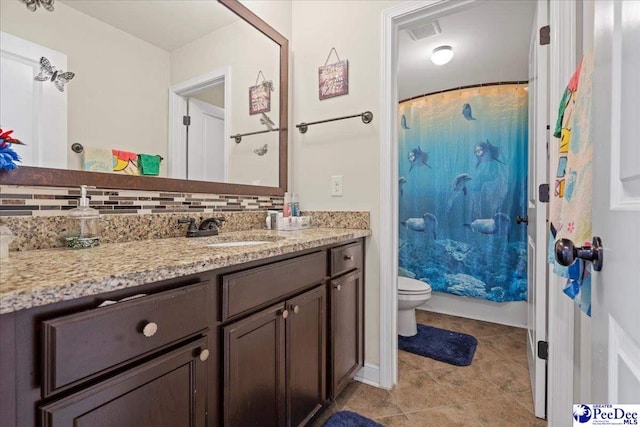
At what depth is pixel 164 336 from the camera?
713mm

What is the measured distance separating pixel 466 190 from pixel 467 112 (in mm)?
681

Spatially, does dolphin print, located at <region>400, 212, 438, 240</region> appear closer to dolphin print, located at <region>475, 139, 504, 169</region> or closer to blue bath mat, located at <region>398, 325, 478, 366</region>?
dolphin print, located at <region>475, 139, 504, 169</region>

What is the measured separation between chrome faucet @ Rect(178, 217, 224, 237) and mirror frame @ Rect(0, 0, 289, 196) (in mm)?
149

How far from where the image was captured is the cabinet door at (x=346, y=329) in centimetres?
144

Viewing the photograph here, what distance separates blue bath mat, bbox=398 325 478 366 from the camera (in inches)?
80.1

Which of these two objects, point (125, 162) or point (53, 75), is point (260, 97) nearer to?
point (125, 162)

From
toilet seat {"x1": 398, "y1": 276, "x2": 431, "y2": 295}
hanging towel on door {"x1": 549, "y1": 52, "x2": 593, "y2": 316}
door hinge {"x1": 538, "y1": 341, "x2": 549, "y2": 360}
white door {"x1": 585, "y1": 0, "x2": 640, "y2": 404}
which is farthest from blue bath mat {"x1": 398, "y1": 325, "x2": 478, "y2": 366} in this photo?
white door {"x1": 585, "y1": 0, "x2": 640, "y2": 404}

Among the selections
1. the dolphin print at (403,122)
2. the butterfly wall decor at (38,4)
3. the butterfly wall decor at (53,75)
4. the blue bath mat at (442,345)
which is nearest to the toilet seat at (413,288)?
the blue bath mat at (442,345)

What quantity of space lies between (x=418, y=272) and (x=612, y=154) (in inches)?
101

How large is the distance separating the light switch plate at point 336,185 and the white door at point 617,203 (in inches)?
51.0

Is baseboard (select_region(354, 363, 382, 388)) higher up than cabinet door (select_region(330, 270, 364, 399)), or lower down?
lower down

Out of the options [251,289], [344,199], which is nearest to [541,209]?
[344,199]

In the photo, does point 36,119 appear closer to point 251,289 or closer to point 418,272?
point 251,289

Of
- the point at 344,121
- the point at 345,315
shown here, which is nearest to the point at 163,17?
the point at 344,121
